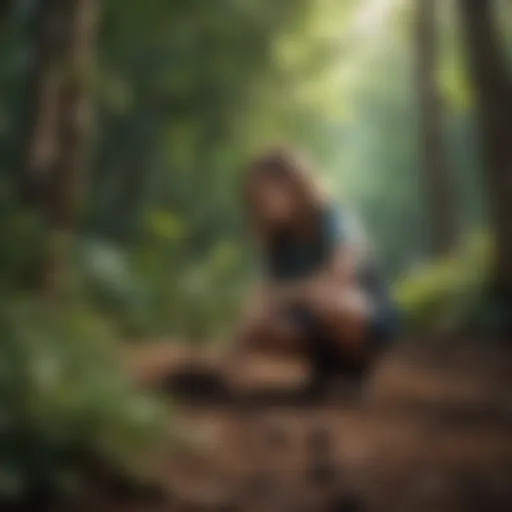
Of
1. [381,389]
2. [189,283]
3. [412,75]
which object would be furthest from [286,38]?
[381,389]

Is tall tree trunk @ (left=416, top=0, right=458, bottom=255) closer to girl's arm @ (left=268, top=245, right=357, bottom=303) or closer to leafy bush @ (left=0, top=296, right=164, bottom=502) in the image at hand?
girl's arm @ (left=268, top=245, right=357, bottom=303)

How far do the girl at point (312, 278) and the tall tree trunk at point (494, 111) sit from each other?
0.86ft

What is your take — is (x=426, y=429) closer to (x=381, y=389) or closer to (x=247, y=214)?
(x=381, y=389)

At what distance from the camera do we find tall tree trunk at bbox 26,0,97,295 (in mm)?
1916

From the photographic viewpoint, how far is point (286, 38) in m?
2.09

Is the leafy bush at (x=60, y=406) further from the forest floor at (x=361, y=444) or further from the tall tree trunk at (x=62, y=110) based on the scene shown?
the tall tree trunk at (x=62, y=110)

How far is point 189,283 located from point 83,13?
0.51m

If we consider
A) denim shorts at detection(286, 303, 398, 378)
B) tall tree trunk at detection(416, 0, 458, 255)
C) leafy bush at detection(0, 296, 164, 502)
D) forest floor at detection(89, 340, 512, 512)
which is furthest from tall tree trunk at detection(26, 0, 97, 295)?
tall tree trunk at detection(416, 0, 458, 255)

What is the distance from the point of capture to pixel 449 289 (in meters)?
1.89

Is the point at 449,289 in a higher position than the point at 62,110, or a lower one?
lower

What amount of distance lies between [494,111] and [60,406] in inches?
37.5

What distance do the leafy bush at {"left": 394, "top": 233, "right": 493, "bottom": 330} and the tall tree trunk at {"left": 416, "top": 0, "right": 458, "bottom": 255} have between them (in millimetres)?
47

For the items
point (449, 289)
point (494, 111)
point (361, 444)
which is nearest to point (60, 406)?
point (361, 444)

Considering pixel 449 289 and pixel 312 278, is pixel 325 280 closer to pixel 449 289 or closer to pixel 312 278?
pixel 312 278
